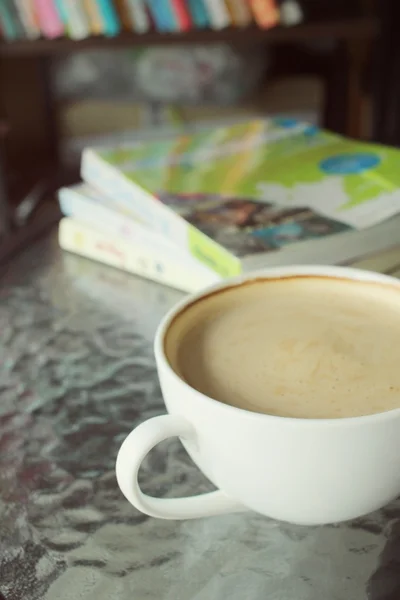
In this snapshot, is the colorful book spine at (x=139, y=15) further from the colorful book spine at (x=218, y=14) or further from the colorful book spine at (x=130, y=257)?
the colorful book spine at (x=130, y=257)

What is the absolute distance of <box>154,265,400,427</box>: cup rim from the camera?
27cm

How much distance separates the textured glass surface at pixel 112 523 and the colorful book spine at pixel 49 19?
986mm

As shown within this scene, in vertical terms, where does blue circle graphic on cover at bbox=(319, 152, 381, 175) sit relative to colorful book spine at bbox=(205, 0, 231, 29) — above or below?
above

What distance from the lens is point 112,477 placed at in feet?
1.25

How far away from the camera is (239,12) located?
1331 millimetres

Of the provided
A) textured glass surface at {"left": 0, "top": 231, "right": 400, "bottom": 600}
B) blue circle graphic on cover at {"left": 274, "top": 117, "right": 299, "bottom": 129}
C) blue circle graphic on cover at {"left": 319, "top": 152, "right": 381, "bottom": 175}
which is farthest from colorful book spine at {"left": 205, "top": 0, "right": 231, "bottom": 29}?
textured glass surface at {"left": 0, "top": 231, "right": 400, "bottom": 600}

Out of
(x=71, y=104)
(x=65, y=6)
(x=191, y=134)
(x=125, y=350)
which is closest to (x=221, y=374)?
(x=125, y=350)

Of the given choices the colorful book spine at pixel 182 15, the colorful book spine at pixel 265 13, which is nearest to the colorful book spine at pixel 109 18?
the colorful book spine at pixel 182 15

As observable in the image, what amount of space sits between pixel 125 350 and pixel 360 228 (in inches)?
7.0

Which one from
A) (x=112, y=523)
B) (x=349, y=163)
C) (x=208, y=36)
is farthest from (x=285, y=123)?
(x=208, y=36)

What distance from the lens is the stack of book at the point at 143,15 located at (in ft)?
4.31

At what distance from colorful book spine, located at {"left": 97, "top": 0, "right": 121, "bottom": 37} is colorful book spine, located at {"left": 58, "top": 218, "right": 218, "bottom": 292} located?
803mm

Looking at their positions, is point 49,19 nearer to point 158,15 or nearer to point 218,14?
point 158,15

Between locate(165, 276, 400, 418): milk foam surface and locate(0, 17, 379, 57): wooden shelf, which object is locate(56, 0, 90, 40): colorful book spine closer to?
locate(0, 17, 379, 57): wooden shelf
